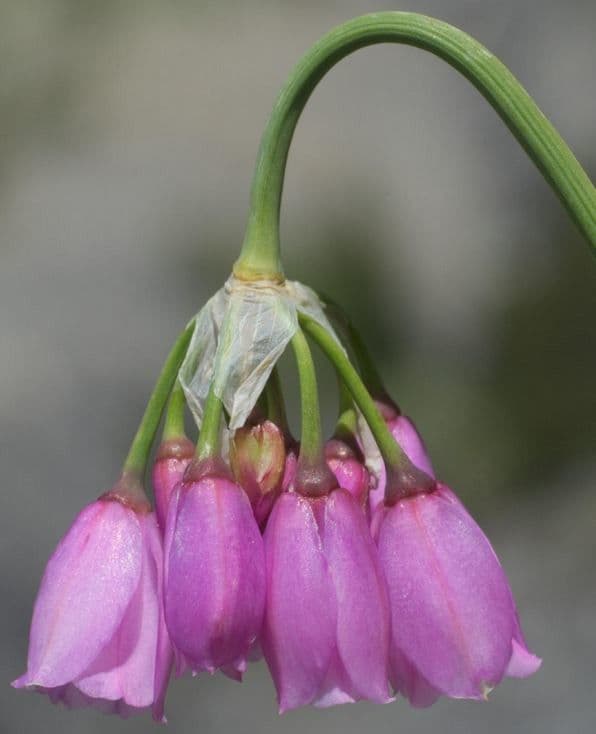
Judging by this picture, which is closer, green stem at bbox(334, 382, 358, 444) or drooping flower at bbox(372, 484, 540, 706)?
drooping flower at bbox(372, 484, 540, 706)

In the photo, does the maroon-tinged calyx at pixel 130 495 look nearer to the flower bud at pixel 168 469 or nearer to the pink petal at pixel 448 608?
A: the flower bud at pixel 168 469

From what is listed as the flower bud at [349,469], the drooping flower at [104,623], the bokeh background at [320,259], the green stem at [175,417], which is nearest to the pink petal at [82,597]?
the drooping flower at [104,623]

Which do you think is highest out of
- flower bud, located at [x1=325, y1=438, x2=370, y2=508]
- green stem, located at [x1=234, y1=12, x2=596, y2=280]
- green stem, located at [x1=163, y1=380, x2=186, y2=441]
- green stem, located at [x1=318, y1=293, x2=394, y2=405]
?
green stem, located at [x1=234, y1=12, x2=596, y2=280]

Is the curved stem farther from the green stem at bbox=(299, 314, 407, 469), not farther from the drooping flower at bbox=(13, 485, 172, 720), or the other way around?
the drooping flower at bbox=(13, 485, 172, 720)

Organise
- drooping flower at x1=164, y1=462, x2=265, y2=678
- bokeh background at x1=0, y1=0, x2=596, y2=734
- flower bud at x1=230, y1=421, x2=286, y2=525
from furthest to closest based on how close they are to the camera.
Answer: bokeh background at x1=0, y1=0, x2=596, y2=734 < flower bud at x1=230, y1=421, x2=286, y2=525 < drooping flower at x1=164, y1=462, x2=265, y2=678

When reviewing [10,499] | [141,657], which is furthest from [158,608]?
[10,499]

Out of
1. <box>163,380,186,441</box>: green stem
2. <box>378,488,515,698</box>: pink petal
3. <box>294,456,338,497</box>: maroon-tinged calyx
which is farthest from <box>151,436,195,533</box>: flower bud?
<box>378,488,515,698</box>: pink petal

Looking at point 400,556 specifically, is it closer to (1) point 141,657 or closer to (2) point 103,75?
(1) point 141,657

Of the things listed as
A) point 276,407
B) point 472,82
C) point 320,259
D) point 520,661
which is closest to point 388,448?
point 276,407
